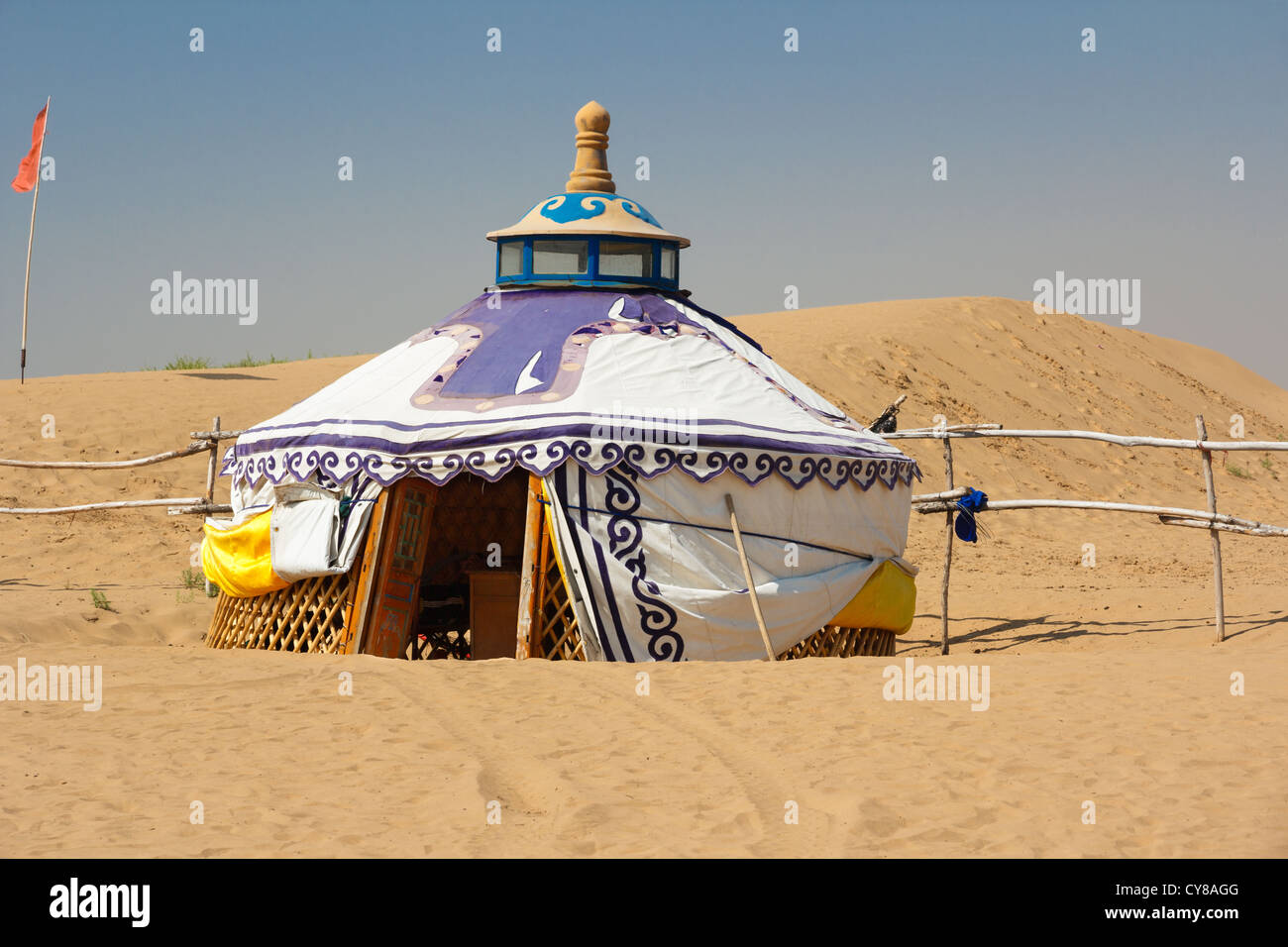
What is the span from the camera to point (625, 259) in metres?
8.83

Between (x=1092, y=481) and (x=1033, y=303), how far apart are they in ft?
31.4

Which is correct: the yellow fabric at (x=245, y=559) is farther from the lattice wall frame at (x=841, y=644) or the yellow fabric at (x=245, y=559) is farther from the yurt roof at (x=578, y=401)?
the lattice wall frame at (x=841, y=644)

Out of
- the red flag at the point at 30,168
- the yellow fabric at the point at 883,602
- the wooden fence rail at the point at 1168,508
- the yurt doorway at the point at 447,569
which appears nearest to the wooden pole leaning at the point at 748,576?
the yellow fabric at the point at 883,602

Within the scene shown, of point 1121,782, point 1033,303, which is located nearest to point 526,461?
point 1121,782

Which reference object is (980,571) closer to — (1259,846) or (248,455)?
(248,455)

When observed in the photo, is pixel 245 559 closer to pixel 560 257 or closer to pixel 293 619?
pixel 293 619

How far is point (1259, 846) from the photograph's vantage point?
4.04 m

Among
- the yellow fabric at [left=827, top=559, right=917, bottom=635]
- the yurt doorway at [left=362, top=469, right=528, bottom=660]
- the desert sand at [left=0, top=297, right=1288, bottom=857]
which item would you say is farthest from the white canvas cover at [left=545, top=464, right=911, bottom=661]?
the yurt doorway at [left=362, top=469, right=528, bottom=660]

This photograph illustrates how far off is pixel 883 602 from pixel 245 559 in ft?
12.0

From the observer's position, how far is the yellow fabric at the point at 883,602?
25.5ft

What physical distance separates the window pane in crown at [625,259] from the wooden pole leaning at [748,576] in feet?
7.09

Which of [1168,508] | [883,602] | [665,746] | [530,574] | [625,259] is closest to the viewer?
[665,746]

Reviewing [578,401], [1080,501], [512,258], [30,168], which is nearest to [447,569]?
[512,258]

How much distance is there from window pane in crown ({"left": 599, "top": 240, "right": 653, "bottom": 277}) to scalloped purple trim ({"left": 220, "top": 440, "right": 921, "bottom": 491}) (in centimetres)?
201
